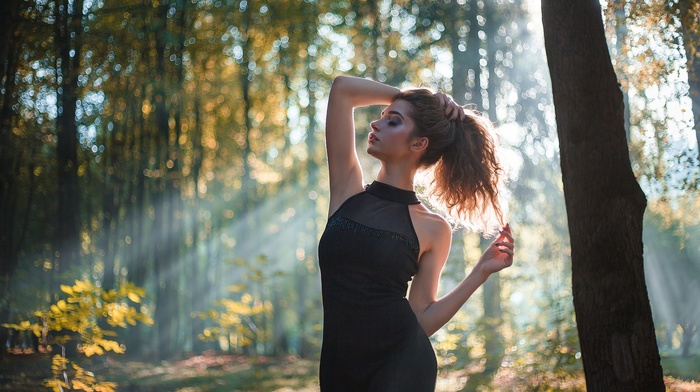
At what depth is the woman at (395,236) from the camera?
334 cm

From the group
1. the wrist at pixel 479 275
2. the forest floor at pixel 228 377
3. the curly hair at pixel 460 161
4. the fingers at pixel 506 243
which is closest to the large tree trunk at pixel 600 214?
the curly hair at pixel 460 161

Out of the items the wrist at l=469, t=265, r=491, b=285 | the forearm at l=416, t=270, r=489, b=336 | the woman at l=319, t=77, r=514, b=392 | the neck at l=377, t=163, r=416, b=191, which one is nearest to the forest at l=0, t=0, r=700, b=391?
the woman at l=319, t=77, r=514, b=392

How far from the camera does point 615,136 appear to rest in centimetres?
459

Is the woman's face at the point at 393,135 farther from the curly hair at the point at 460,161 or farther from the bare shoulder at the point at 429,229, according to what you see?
the bare shoulder at the point at 429,229

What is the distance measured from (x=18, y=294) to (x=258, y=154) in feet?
60.4

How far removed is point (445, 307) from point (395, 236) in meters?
0.46

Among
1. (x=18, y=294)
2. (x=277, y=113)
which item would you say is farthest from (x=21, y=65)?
(x=277, y=113)

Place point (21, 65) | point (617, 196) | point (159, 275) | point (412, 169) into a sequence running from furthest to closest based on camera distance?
point (159, 275) < point (21, 65) < point (617, 196) < point (412, 169)

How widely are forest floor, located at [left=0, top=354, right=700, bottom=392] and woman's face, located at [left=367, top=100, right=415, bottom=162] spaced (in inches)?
200

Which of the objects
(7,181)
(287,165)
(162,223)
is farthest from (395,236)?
(287,165)

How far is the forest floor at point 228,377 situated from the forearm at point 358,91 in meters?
5.18

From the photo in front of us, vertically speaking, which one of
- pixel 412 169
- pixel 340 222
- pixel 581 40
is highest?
pixel 581 40

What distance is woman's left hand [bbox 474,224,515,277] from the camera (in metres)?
3.62

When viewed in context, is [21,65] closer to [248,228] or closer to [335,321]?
[335,321]
